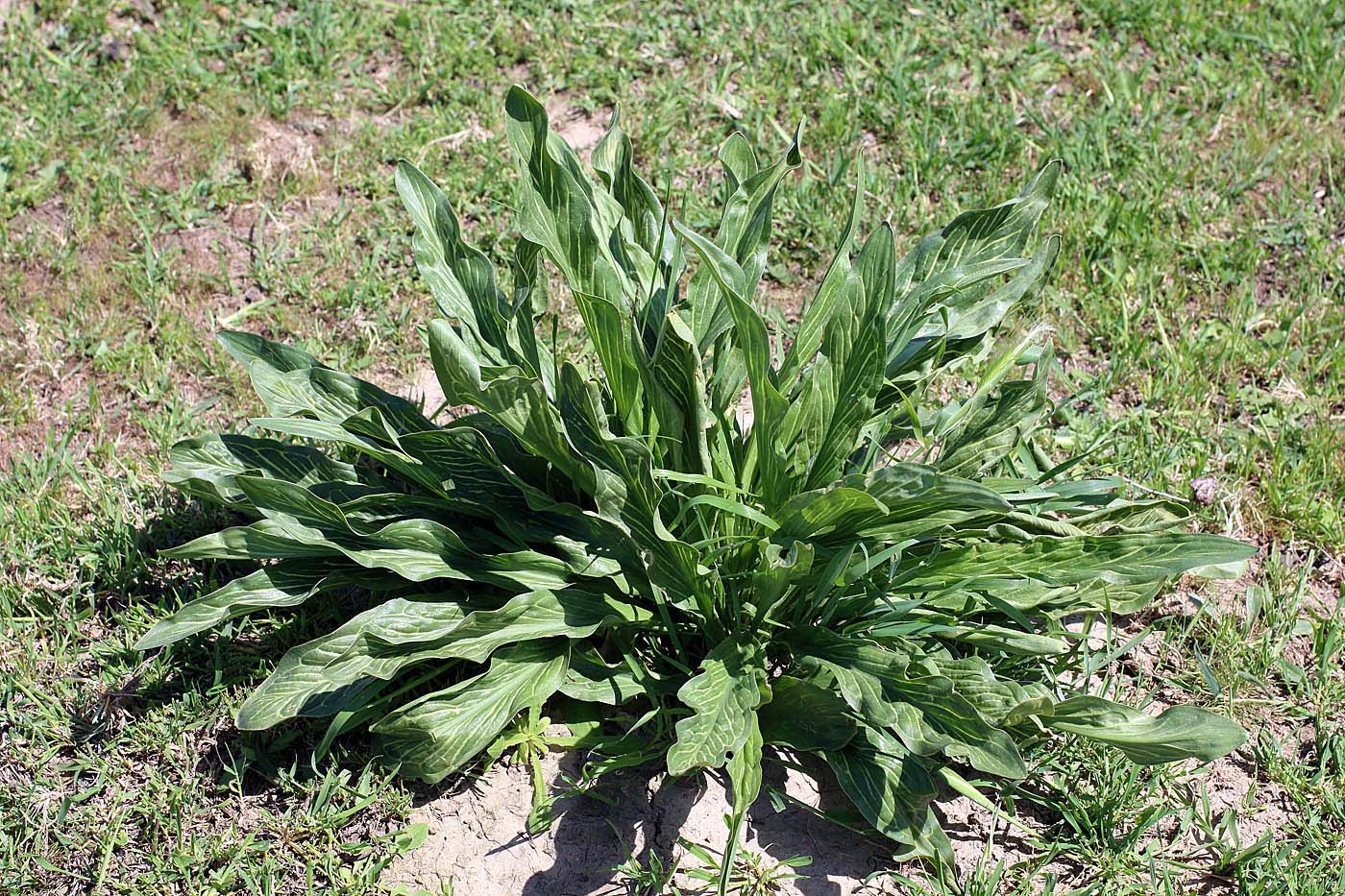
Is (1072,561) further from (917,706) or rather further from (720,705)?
(720,705)

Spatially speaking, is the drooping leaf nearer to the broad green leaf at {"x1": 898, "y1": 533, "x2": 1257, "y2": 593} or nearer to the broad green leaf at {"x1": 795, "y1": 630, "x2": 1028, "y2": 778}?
Answer: the broad green leaf at {"x1": 795, "y1": 630, "x2": 1028, "y2": 778}

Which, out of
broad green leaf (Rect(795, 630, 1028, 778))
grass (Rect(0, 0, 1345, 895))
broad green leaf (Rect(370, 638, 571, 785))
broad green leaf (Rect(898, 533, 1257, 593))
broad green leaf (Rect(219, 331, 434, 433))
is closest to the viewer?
broad green leaf (Rect(795, 630, 1028, 778))

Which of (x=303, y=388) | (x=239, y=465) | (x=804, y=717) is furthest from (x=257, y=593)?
(x=804, y=717)

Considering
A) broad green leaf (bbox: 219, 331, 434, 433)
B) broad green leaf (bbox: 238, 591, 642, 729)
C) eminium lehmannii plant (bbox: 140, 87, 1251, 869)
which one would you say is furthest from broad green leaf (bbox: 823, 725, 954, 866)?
broad green leaf (bbox: 219, 331, 434, 433)

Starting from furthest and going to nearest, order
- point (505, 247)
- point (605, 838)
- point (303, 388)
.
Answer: point (505, 247) → point (303, 388) → point (605, 838)

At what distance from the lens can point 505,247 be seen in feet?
12.6

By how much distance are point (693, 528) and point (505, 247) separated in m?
1.58

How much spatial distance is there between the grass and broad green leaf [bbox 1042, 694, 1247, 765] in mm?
257

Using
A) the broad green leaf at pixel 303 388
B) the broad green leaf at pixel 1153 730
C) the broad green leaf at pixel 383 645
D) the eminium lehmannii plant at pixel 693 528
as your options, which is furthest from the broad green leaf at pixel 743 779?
the broad green leaf at pixel 303 388

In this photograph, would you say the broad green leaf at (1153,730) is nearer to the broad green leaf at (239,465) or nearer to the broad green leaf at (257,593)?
the broad green leaf at (257,593)

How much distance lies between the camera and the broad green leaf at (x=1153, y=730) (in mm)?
2244

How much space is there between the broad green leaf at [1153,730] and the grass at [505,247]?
0.26 metres

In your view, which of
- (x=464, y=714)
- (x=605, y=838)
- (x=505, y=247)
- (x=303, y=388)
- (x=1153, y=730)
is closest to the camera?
(x=1153, y=730)

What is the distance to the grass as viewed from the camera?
102 inches
